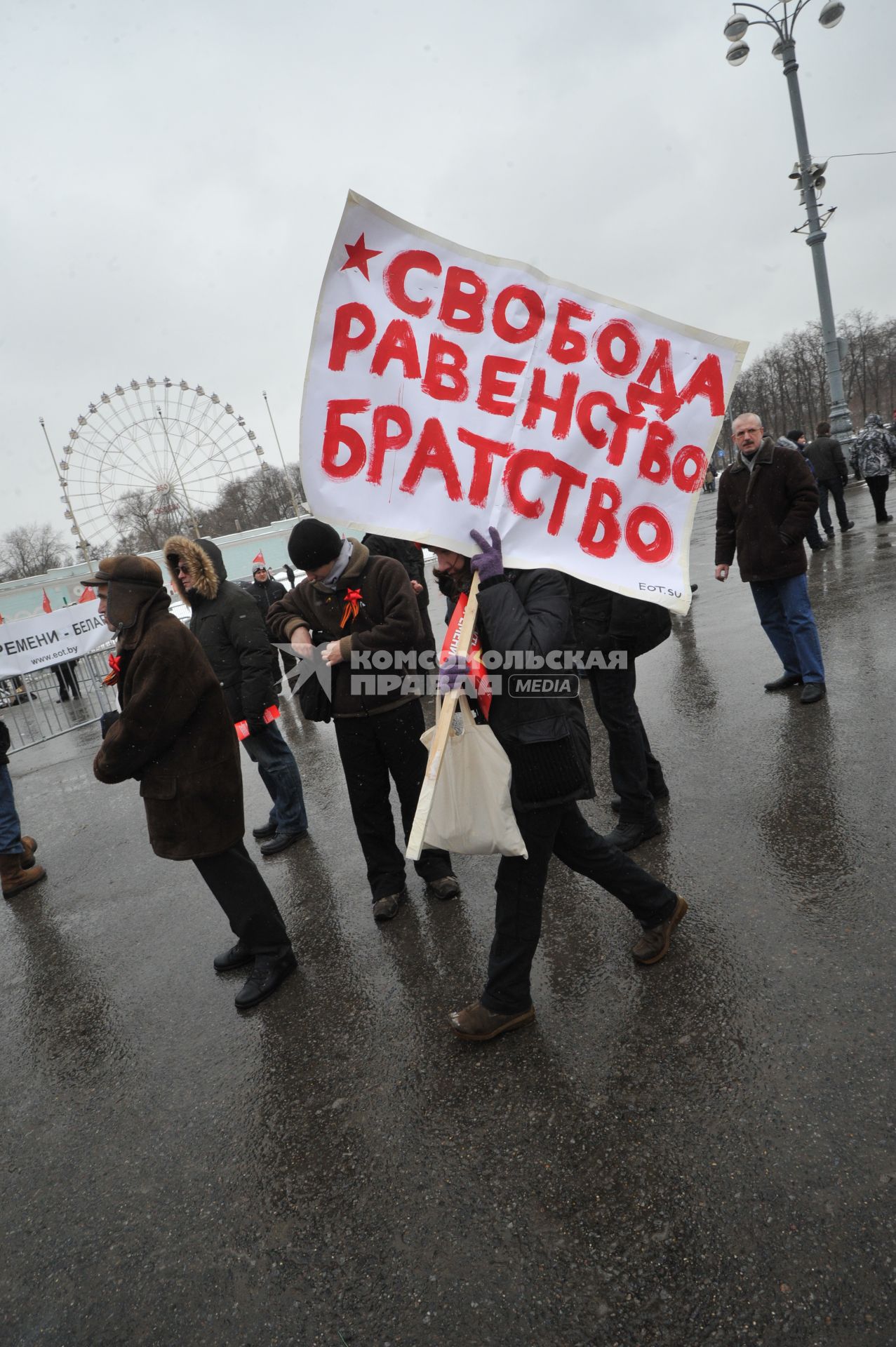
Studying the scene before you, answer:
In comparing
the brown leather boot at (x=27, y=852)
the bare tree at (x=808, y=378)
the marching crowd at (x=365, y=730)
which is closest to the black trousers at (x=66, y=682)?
the brown leather boot at (x=27, y=852)

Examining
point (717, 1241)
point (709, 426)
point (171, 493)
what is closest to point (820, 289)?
point (709, 426)

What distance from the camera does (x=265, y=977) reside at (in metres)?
3.36

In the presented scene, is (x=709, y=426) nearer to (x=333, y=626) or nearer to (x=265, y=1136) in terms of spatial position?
(x=333, y=626)

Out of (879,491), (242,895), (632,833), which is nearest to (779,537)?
(632,833)

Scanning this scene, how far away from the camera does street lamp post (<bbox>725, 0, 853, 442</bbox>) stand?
42.3 ft

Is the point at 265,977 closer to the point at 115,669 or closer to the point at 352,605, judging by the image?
the point at 115,669

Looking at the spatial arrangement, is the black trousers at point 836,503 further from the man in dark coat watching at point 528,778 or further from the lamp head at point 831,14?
the man in dark coat watching at point 528,778

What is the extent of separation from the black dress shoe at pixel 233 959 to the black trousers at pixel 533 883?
1.41m

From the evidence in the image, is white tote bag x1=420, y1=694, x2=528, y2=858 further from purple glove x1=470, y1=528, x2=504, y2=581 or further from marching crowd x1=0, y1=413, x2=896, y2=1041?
purple glove x1=470, y1=528, x2=504, y2=581

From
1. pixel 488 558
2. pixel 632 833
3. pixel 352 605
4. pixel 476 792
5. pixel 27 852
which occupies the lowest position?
pixel 632 833

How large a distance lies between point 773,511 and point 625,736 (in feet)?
8.55

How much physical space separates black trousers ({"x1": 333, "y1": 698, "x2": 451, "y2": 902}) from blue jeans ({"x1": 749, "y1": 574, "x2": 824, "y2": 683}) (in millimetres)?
3095

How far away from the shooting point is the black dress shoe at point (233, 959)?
3602 millimetres

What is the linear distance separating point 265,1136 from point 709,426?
9.73 ft
